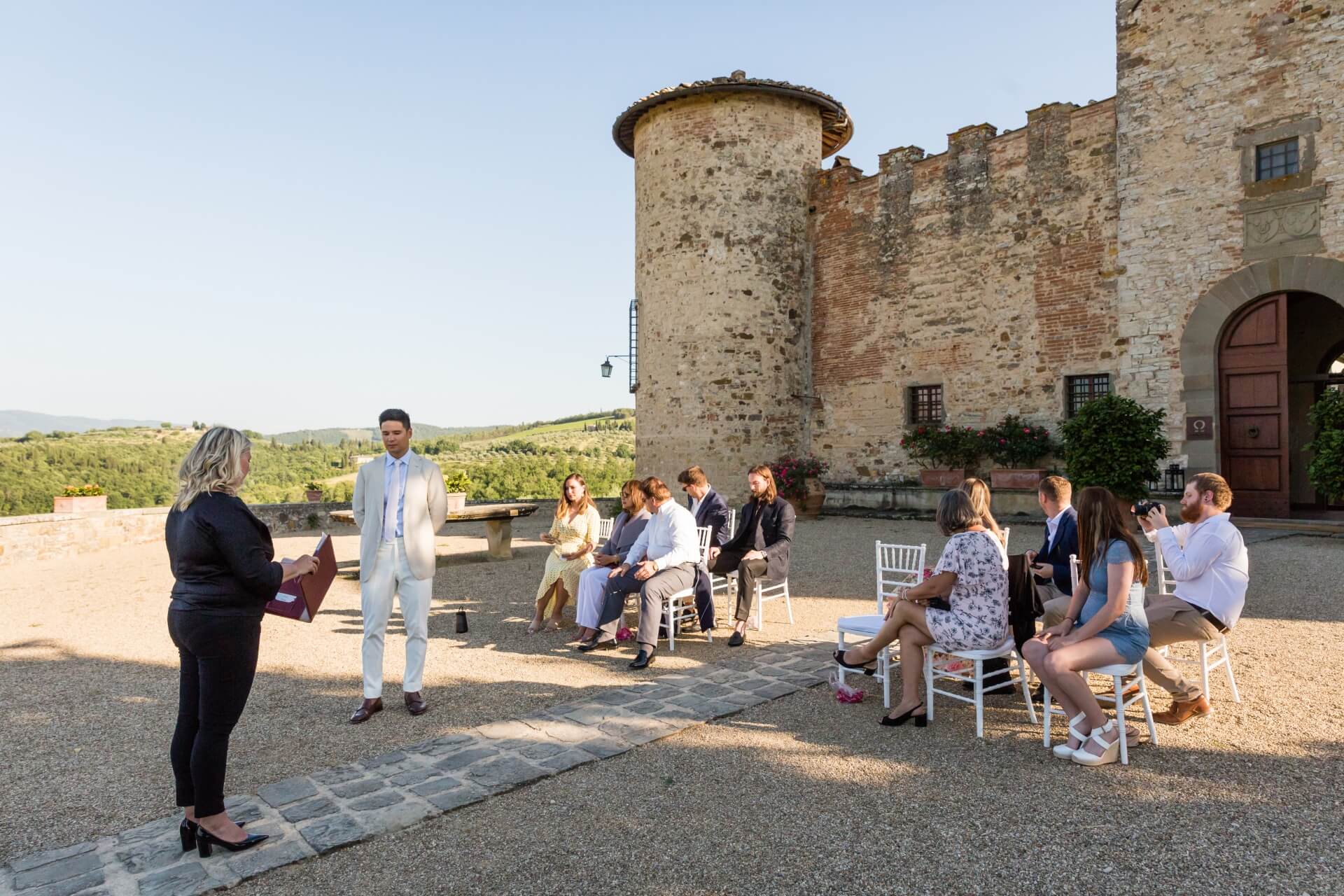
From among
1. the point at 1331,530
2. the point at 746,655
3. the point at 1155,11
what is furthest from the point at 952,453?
the point at 746,655

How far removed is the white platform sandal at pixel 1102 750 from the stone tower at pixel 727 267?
535 inches

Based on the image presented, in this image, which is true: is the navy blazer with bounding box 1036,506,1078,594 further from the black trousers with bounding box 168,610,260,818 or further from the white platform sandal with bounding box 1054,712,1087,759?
the black trousers with bounding box 168,610,260,818

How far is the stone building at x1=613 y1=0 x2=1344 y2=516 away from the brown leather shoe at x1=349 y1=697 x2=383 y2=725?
1288cm

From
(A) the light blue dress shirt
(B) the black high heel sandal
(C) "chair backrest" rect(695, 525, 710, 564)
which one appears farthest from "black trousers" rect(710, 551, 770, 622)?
(A) the light blue dress shirt

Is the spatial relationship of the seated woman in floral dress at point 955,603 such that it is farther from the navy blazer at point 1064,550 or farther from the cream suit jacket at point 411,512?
the cream suit jacket at point 411,512

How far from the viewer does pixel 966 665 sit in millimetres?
5105

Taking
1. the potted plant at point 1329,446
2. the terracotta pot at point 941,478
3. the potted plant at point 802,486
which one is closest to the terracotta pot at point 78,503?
the potted plant at point 802,486

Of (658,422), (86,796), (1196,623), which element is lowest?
(86,796)

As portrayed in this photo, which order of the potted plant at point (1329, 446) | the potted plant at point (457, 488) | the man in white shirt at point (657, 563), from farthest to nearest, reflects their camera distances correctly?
the potted plant at point (457, 488), the potted plant at point (1329, 446), the man in white shirt at point (657, 563)

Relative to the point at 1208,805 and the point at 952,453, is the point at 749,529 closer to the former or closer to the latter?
the point at 1208,805

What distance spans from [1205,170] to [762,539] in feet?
35.7

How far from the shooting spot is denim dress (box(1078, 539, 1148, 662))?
3867mm

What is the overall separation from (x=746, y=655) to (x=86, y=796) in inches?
153

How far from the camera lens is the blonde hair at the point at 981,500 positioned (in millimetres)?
4511
